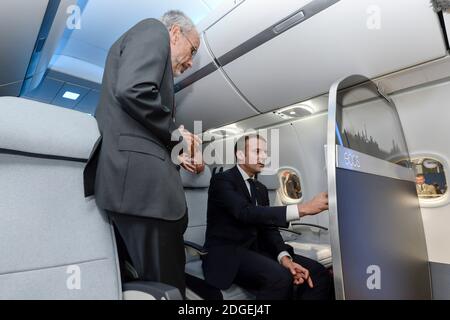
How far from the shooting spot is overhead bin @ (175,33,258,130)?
7.55 feet

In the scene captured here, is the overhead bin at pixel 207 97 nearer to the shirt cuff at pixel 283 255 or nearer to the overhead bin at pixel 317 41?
the overhead bin at pixel 317 41

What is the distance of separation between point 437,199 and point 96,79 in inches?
169

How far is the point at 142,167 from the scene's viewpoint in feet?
3.57

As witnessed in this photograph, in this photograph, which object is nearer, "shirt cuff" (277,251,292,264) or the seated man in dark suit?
the seated man in dark suit

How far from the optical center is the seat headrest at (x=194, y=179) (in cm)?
254

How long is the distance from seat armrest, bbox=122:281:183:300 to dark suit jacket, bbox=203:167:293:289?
819mm

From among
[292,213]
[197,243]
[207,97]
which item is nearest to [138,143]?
[292,213]

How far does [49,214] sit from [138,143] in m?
0.46

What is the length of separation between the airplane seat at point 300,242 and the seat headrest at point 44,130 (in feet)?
7.14

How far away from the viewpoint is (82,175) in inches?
47.2

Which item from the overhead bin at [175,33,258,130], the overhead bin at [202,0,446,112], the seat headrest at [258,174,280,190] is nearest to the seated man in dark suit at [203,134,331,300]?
the overhead bin at [175,33,258,130]

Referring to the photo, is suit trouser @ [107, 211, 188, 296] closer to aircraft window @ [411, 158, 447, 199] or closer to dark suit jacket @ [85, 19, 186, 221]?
dark suit jacket @ [85, 19, 186, 221]

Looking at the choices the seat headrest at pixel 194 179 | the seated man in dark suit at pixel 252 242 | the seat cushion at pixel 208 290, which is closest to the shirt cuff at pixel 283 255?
the seated man in dark suit at pixel 252 242

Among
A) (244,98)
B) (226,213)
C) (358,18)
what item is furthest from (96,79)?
(358,18)
